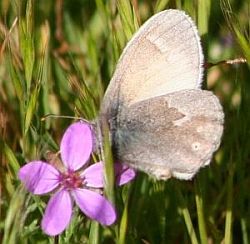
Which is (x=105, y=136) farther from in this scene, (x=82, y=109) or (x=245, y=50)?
(x=245, y=50)

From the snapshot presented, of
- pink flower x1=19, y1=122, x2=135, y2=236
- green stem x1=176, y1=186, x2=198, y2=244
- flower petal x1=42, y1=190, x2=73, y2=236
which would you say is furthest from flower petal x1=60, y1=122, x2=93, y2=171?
green stem x1=176, y1=186, x2=198, y2=244

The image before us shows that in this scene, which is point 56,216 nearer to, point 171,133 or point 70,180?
point 70,180

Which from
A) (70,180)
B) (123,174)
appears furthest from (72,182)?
(123,174)

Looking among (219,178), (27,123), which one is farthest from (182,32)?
(219,178)

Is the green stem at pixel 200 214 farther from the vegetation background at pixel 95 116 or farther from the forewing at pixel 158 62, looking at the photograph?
the forewing at pixel 158 62

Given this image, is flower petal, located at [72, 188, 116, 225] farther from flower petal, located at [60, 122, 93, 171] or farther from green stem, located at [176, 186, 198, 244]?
green stem, located at [176, 186, 198, 244]
